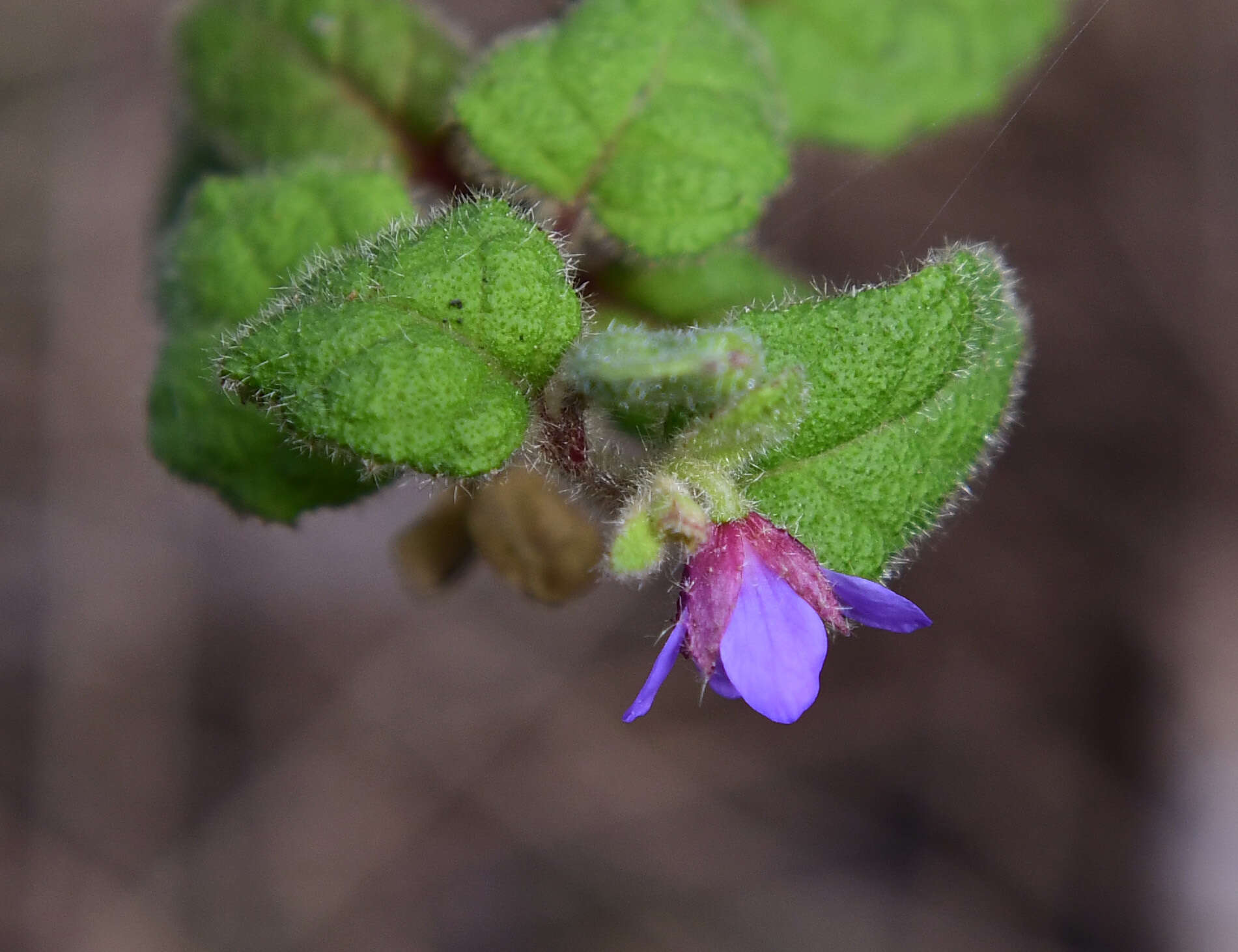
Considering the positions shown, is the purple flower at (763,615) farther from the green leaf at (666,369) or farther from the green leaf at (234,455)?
the green leaf at (234,455)

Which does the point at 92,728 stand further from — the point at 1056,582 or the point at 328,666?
the point at 1056,582

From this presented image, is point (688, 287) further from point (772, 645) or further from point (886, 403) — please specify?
point (772, 645)

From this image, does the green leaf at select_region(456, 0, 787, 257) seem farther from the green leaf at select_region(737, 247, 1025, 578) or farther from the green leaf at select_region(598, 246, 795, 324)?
the green leaf at select_region(737, 247, 1025, 578)

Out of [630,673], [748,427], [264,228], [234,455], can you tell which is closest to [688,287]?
[264,228]

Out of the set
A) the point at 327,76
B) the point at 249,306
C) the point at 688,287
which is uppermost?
the point at 327,76

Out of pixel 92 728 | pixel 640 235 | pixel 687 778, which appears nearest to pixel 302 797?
pixel 92 728

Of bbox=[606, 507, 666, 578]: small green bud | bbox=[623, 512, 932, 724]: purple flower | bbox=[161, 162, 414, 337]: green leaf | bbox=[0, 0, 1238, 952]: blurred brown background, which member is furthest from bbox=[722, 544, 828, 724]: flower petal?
bbox=[0, 0, 1238, 952]: blurred brown background
